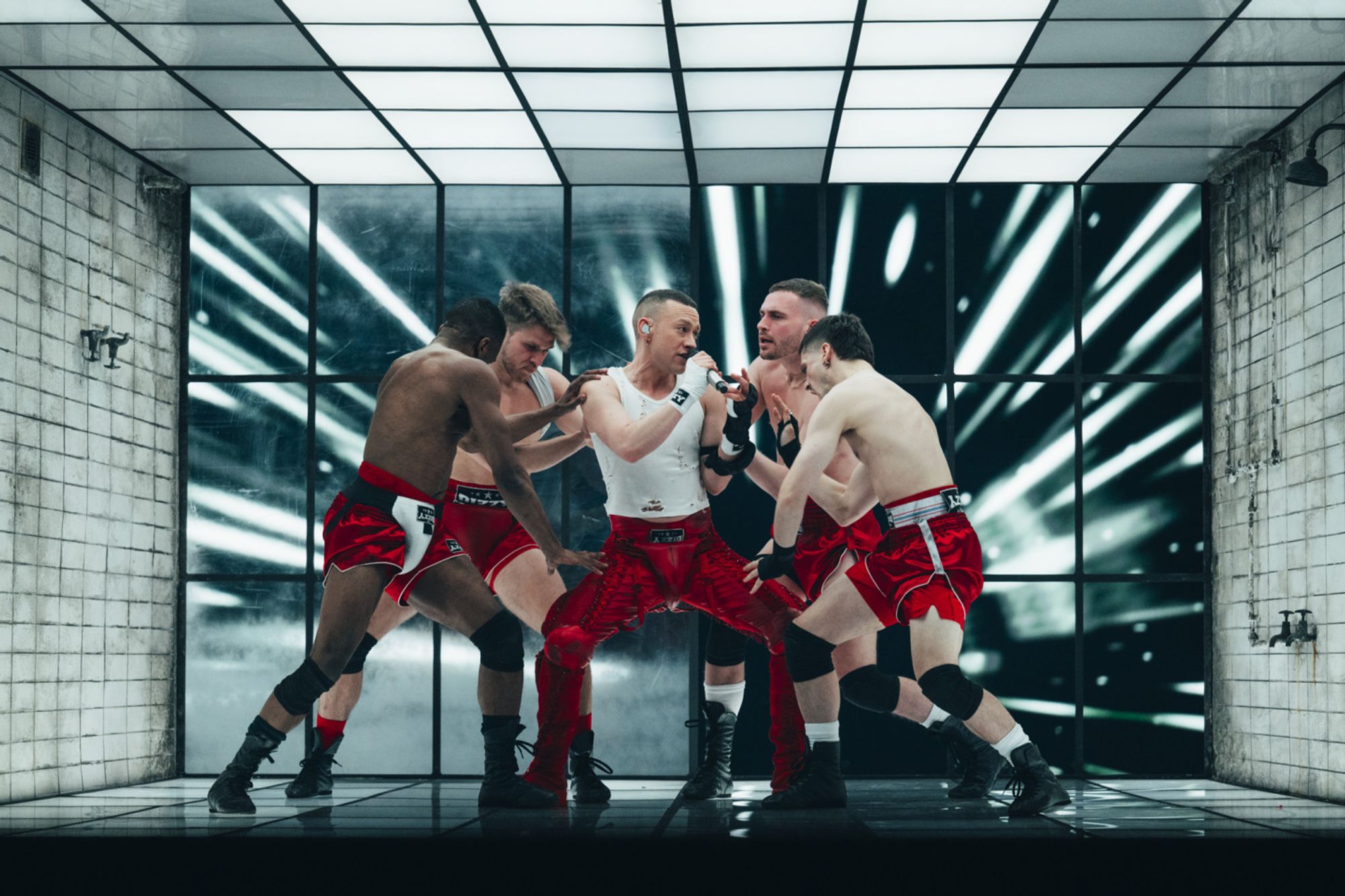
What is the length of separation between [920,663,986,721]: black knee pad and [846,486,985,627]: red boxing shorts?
0.68ft

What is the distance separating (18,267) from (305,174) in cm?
179

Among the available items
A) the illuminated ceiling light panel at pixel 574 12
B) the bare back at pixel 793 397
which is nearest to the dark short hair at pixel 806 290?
the bare back at pixel 793 397

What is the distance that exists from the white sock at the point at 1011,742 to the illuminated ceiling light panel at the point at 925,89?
141 inches

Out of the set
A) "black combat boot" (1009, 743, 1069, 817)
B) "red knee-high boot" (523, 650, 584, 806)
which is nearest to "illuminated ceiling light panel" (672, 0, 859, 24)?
"red knee-high boot" (523, 650, 584, 806)

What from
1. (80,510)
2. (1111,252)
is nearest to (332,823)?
(80,510)

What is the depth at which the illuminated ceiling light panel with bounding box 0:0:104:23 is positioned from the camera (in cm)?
559

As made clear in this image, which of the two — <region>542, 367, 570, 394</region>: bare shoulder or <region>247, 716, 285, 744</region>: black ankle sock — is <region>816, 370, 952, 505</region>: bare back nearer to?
<region>542, 367, 570, 394</region>: bare shoulder

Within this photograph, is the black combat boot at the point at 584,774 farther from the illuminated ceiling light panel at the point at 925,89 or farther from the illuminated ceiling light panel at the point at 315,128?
the illuminated ceiling light panel at the point at 925,89

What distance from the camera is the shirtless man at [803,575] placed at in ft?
18.5

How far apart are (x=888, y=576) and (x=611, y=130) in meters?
3.48

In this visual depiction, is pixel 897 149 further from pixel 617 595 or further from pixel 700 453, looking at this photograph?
pixel 617 595

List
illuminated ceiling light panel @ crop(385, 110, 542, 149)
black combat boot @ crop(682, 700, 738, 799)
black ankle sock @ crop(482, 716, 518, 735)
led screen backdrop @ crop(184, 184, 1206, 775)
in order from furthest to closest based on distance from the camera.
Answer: led screen backdrop @ crop(184, 184, 1206, 775) < illuminated ceiling light panel @ crop(385, 110, 542, 149) < black combat boot @ crop(682, 700, 738, 799) < black ankle sock @ crop(482, 716, 518, 735)

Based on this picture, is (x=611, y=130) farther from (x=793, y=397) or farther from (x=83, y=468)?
(x=83, y=468)

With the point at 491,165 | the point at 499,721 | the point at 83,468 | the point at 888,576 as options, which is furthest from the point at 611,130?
the point at 499,721
